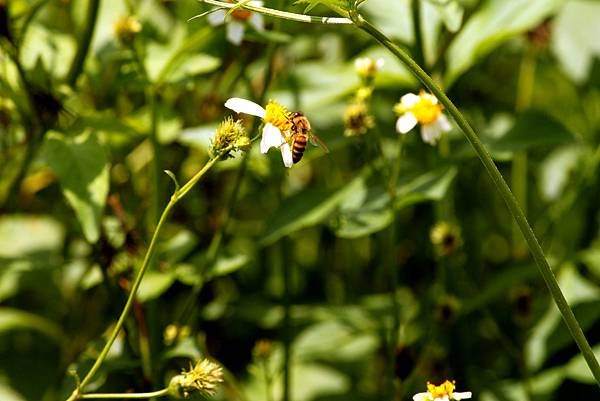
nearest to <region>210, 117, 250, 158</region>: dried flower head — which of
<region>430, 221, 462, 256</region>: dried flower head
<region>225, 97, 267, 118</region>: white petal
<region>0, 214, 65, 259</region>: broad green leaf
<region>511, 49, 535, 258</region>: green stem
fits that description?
<region>225, 97, 267, 118</region>: white petal

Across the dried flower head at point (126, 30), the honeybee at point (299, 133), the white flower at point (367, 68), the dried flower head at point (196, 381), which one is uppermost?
the dried flower head at point (126, 30)

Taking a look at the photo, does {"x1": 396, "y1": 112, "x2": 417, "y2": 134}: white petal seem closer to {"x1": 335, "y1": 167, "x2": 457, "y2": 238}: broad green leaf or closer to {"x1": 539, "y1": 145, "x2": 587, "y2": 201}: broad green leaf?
{"x1": 335, "y1": 167, "x2": 457, "y2": 238}: broad green leaf

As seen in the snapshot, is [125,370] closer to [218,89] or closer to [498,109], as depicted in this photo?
[218,89]

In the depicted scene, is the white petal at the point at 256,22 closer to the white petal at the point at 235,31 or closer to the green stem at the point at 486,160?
the white petal at the point at 235,31

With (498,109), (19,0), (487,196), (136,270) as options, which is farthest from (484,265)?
(19,0)

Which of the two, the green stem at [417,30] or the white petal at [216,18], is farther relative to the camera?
the green stem at [417,30]

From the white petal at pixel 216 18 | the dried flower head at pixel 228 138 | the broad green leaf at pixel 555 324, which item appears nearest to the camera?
the dried flower head at pixel 228 138

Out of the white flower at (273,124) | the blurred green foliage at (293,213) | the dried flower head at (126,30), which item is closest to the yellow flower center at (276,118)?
the white flower at (273,124)

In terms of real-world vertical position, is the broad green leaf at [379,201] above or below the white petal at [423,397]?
above

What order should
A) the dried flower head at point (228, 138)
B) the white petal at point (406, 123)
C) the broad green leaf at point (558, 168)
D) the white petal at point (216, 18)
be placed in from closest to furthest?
the dried flower head at point (228, 138)
the white petal at point (406, 123)
the white petal at point (216, 18)
the broad green leaf at point (558, 168)
